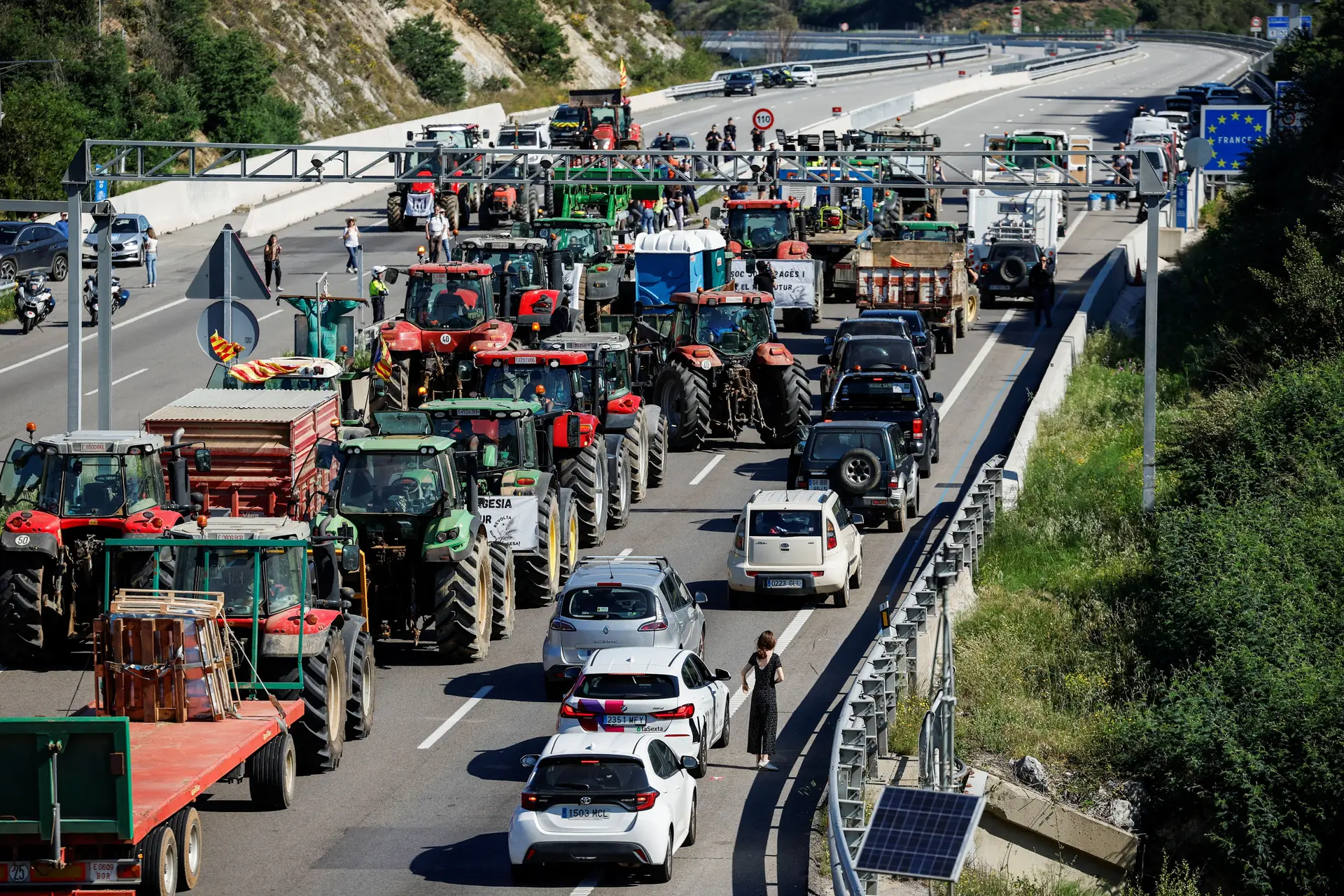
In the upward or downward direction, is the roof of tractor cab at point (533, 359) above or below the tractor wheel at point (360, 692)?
above

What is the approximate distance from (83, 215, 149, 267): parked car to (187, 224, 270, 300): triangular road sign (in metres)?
28.9

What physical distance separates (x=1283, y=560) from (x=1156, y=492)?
617 cm

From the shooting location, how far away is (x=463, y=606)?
864 inches

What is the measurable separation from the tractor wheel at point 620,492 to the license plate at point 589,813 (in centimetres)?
1316

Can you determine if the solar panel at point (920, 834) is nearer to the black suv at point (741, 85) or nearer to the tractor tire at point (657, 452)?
the tractor tire at point (657, 452)

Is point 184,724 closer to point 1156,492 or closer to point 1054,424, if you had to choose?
point 1156,492

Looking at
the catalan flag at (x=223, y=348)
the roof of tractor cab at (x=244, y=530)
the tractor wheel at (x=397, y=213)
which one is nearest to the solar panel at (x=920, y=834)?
the roof of tractor cab at (x=244, y=530)

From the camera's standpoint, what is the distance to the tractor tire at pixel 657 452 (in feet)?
104

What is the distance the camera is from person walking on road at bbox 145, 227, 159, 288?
50.0m

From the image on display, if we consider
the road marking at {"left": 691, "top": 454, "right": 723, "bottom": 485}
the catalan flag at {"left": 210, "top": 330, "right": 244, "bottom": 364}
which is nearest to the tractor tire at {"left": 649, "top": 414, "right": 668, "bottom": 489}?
the road marking at {"left": 691, "top": 454, "right": 723, "bottom": 485}

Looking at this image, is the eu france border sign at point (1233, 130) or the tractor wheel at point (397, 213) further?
the tractor wheel at point (397, 213)

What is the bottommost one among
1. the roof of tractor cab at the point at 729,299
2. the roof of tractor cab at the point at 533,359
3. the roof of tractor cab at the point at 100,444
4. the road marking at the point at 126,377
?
the road marking at the point at 126,377

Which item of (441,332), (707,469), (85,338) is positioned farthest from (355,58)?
(707,469)

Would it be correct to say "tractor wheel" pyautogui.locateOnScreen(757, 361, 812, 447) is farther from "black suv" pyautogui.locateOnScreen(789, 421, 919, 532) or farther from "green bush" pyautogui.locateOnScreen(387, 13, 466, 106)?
"green bush" pyautogui.locateOnScreen(387, 13, 466, 106)
